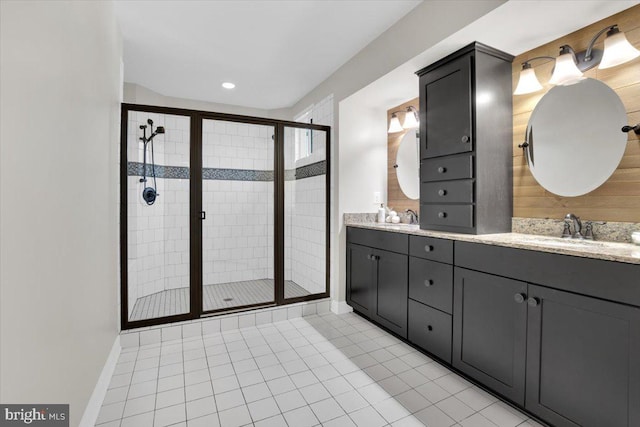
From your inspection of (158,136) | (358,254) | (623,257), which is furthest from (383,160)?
(158,136)

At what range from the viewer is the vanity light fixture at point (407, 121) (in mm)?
3023

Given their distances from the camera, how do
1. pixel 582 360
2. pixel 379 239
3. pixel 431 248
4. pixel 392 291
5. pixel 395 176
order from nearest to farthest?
pixel 582 360
pixel 431 248
pixel 392 291
pixel 379 239
pixel 395 176

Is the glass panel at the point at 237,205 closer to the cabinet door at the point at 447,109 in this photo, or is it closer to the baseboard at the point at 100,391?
the baseboard at the point at 100,391

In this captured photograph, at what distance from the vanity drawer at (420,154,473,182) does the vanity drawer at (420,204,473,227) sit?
0.21 meters

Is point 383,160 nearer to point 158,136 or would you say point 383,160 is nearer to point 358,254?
point 358,254

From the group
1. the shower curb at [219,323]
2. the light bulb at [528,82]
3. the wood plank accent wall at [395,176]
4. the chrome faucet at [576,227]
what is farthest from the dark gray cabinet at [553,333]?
the shower curb at [219,323]

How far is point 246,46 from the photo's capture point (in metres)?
2.81

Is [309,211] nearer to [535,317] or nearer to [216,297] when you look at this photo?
[216,297]

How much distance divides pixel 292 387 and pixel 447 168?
6.04 ft

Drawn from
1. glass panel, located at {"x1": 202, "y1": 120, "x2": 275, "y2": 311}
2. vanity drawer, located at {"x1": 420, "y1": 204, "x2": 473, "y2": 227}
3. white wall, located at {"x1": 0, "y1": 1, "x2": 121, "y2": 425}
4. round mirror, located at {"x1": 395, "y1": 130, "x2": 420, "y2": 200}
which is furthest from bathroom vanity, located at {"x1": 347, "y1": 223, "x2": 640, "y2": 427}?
glass panel, located at {"x1": 202, "y1": 120, "x2": 275, "y2": 311}

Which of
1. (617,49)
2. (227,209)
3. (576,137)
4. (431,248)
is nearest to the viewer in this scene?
(617,49)

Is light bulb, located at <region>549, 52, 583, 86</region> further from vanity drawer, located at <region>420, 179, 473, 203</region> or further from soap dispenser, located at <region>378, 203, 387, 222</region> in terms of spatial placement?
soap dispenser, located at <region>378, 203, 387, 222</region>

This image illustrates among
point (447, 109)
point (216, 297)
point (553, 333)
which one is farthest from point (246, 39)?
point (553, 333)

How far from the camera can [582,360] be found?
1.40 metres
